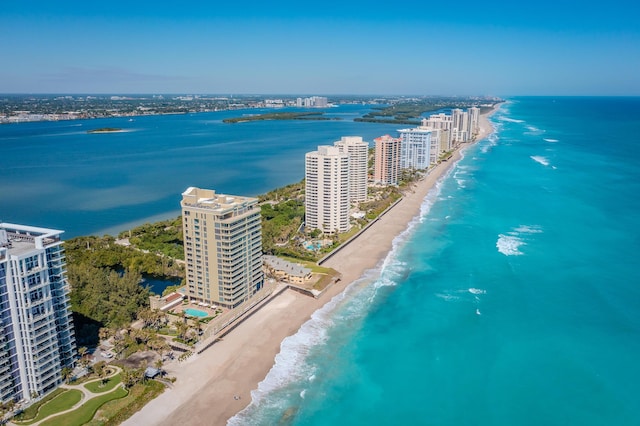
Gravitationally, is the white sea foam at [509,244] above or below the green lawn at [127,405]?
above

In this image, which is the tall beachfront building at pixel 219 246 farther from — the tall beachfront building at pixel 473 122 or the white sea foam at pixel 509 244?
the tall beachfront building at pixel 473 122

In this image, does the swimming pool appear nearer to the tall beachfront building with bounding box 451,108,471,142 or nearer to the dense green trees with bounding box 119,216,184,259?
the dense green trees with bounding box 119,216,184,259

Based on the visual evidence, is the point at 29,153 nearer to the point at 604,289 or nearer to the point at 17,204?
the point at 17,204

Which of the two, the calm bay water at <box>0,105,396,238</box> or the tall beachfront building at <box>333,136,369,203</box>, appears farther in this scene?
the calm bay water at <box>0,105,396,238</box>

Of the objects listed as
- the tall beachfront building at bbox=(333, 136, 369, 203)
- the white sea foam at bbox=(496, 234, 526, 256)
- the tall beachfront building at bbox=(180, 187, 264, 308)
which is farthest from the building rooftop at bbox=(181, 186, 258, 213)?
the tall beachfront building at bbox=(333, 136, 369, 203)

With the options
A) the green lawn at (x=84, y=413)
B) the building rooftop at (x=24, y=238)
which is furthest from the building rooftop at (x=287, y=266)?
the building rooftop at (x=24, y=238)

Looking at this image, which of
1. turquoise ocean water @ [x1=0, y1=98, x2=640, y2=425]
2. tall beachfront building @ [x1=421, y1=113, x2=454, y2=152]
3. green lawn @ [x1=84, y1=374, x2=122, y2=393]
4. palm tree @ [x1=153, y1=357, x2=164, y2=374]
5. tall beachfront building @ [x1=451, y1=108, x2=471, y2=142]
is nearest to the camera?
green lawn @ [x1=84, y1=374, x2=122, y2=393]

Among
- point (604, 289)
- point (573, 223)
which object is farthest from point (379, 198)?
point (604, 289)
